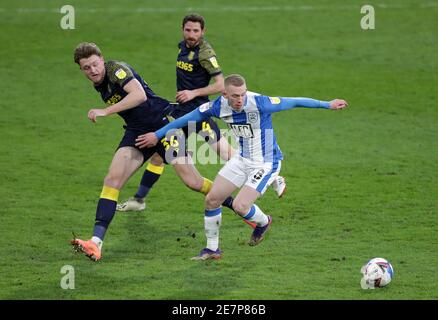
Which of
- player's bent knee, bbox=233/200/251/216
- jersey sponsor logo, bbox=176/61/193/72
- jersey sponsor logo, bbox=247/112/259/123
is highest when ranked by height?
jersey sponsor logo, bbox=176/61/193/72

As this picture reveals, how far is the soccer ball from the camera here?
10.7 meters

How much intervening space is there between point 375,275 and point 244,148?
261 centimetres

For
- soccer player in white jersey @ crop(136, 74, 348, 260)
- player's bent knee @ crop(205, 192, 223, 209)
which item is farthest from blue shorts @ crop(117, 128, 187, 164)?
player's bent knee @ crop(205, 192, 223, 209)

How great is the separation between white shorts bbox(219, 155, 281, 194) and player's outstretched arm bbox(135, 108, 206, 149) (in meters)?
0.78

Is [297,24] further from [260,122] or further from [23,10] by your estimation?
[260,122]

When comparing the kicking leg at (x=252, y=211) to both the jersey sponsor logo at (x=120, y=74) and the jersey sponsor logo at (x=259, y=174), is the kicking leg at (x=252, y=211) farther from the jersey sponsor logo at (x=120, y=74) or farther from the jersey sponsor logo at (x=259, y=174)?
the jersey sponsor logo at (x=120, y=74)

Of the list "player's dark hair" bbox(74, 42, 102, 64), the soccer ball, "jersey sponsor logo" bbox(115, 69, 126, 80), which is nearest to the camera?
the soccer ball

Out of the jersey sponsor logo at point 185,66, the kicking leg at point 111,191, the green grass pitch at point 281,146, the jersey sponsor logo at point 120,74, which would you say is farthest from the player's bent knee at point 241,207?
the jersey sponsor logo at point 185,66

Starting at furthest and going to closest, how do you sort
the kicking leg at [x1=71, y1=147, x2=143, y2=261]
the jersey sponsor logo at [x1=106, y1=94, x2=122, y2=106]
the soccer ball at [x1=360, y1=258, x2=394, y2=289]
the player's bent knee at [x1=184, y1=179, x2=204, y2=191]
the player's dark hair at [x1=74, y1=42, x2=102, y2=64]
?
1. the player's bent knee at [x1=184, y1=179, x2=204, y2=191]
2. the jersey sponsor logo at [x1=106, y1=94, x2=122, y2=106]
3. the player's dark hair at [x1=74, y1=42, x2=102, y2=64]
4. the kicking leg at [x1=71, y1=147, x2=143, y2=261]
5. the soccer ball at [x1=360, y1=258, x2=394, y2=289]

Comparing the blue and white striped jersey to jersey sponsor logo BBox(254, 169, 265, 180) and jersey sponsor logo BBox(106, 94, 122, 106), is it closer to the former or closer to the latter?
jersey sponsor logo BBox(254, 169, 265, 180)

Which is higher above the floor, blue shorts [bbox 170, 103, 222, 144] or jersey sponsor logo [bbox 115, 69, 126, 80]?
jersey sponsor logo [bbox 115, 69, 126, 80]

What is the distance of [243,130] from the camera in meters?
12.2

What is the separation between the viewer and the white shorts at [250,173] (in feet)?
39.9

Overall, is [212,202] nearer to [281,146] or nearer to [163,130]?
[163,130]
